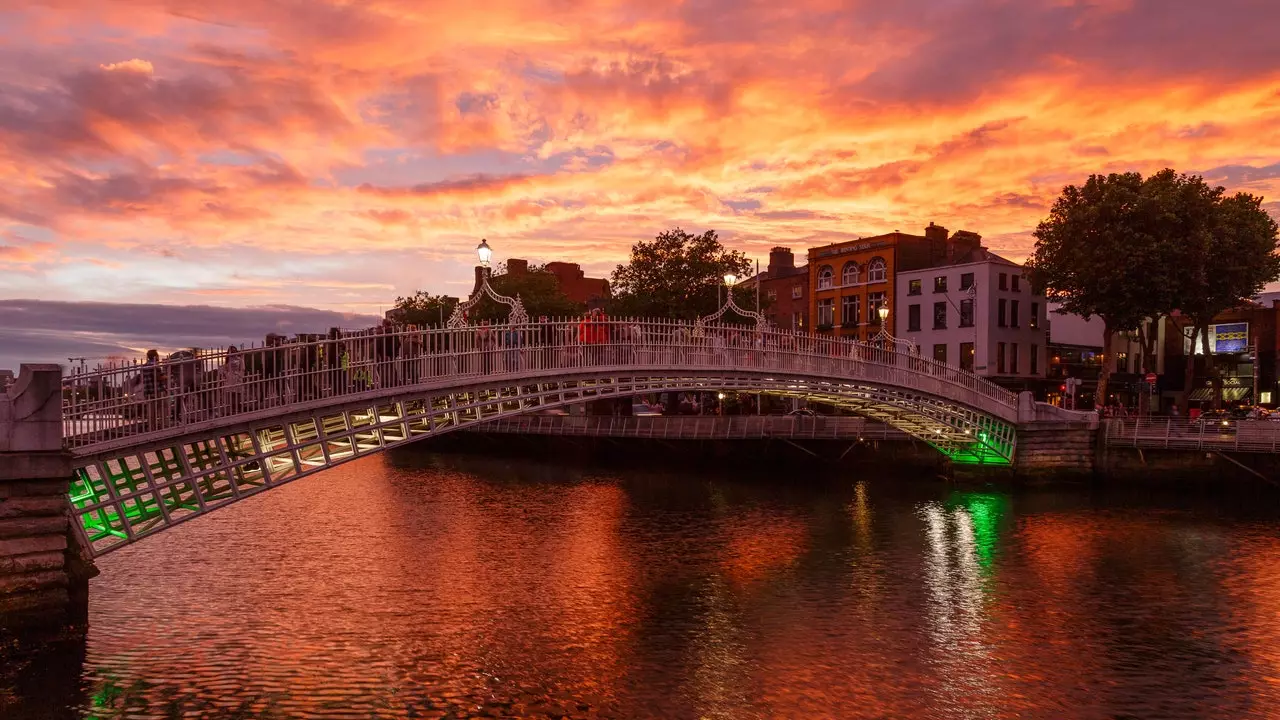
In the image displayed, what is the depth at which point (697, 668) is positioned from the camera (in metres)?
18.0

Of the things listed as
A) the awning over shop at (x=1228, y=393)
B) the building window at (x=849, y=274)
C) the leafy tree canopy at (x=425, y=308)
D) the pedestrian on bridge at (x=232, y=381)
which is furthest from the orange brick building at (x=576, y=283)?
the pedestrian on bridge at (x=232, y=381)

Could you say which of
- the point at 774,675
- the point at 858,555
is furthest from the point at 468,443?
the point at 774,675

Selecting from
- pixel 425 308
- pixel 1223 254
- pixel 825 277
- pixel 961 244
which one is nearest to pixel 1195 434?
pixel 1223 254

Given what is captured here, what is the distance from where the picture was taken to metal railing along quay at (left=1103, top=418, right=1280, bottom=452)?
38.5 meters

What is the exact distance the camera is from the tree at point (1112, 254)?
49250mm

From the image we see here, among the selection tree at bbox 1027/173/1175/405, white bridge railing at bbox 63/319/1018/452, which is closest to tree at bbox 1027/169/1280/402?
tree at bbox 1027/173/1175/405

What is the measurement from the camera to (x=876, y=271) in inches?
2781

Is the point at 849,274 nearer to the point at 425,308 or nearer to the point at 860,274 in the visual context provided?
the point at 860,274

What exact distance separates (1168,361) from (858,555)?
5421 cm

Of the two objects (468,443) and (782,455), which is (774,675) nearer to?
(782,455)

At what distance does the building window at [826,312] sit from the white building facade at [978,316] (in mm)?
5511

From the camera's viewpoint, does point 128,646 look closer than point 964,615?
Yes

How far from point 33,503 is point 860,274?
6177 centimetres

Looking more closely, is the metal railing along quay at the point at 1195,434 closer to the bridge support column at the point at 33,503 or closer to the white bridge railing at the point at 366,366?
the white bridge railing at the point at 366,366
